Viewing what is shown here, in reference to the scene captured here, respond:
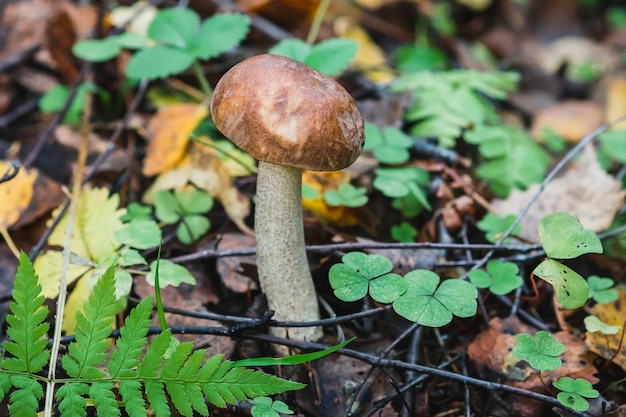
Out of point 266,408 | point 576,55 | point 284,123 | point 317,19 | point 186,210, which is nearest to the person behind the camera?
point 284,123

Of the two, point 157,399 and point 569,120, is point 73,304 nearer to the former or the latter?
point 157,399

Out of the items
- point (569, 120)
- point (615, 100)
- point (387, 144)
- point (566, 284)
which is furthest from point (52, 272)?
point (615, 100)

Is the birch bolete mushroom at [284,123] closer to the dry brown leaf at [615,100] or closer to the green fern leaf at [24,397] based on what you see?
the green fern leaf at [24,397]

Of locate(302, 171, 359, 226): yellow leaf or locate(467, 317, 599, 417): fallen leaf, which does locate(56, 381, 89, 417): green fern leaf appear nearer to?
locate(302, 171, 359, 226): yellow leaf

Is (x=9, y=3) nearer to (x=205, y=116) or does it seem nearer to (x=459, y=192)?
(x=205, y=116)

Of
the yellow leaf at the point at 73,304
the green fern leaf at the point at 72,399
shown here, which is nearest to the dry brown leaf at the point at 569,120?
the yellow leaf at the point at 73,304

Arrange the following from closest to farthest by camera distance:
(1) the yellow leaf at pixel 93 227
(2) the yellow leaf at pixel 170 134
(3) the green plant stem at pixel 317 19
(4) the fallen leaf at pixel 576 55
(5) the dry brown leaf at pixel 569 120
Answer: (1) the yellow leaf at pixel 93 227 < (2) the yellow leaf at pixel 170 134 < (3) the green plant stem at pixel 317 19 < (5) the dry brown leaf at pixel 569 120 < (4) the fallen leaf at pixel 576 55

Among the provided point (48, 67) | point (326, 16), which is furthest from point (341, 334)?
point (326, 16)
